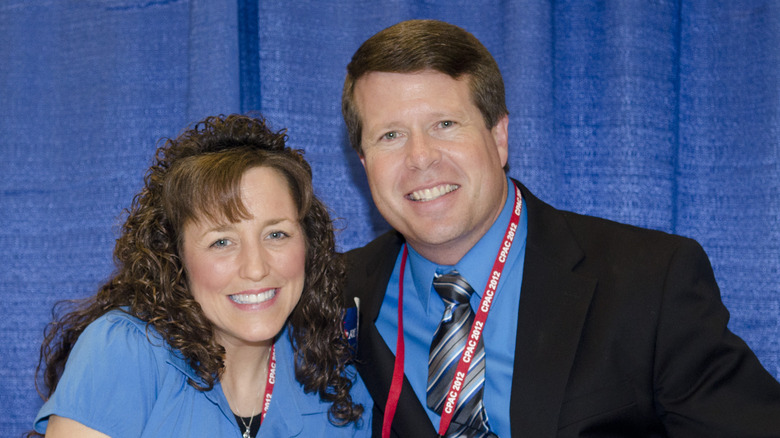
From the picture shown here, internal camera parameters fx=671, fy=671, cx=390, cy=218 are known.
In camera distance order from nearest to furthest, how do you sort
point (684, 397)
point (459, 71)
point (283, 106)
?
point (684, 397), point (459, 71), point (283, 106)

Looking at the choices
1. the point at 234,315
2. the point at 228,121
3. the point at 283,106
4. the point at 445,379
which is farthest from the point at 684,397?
the point at 283,106

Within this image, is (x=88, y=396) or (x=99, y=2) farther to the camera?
(x=99, y=2)

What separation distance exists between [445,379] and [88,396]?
85 cm

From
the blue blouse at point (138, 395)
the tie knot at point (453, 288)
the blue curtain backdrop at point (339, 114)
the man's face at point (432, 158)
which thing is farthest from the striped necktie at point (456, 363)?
the blue curtain backdrop at point (339, 114)

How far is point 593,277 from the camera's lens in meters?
1.67

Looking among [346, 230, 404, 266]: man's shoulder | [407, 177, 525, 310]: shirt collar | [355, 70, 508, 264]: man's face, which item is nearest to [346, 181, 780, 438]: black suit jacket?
[407, 177, 525, 310]: shirt collar

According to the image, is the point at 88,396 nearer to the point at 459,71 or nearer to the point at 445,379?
the point at 445,379

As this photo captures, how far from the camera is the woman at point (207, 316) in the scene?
160 centimetres

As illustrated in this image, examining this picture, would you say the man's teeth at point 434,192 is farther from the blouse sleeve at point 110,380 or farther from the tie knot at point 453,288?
the blouse sleeve at point 110,380

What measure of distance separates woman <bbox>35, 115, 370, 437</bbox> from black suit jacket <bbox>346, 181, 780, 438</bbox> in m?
0.37

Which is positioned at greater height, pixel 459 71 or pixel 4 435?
pixel 459 71

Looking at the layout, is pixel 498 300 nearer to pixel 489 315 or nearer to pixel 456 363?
pixel 489 315

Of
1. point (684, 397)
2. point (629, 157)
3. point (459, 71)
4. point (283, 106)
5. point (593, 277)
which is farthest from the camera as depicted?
point (283, 106)

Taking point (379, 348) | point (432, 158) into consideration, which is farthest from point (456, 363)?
point (432, 158)
